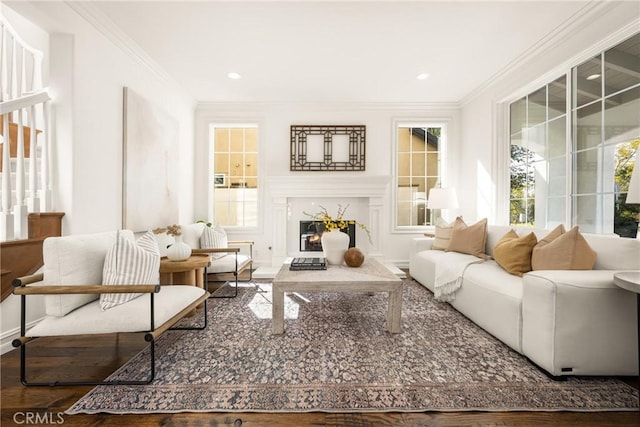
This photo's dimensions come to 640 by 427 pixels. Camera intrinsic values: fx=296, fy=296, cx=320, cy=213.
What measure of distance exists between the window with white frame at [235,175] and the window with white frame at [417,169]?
253cm

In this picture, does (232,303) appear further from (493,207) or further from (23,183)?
(493,207)

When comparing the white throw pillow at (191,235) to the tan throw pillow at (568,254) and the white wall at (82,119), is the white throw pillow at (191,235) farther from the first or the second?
the tan throw pillow at (568,254)

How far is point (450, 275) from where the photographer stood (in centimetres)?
290

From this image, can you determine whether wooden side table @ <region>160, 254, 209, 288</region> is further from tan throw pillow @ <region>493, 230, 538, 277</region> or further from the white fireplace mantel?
tan throw pillow @ <region>493, 230, 538, 277</region>

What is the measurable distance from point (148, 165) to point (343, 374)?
3.17m

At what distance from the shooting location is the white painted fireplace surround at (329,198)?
481 centimetres

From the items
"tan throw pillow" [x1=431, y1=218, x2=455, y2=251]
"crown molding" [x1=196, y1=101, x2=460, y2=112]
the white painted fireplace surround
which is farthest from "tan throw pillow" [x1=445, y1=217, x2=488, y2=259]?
"crown molding" [x1=196, y1=101, x2=460, y2=112]

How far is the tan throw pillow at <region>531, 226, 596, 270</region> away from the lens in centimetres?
200

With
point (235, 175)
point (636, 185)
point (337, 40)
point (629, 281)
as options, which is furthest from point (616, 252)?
point (235, 175)

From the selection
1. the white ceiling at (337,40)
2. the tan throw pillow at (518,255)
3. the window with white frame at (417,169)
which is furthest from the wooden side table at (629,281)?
the window with white frame at (417,169)

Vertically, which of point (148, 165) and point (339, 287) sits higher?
point (148, 165)

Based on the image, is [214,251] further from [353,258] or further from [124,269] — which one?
[353,258]

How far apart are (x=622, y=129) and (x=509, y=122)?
1.55 m

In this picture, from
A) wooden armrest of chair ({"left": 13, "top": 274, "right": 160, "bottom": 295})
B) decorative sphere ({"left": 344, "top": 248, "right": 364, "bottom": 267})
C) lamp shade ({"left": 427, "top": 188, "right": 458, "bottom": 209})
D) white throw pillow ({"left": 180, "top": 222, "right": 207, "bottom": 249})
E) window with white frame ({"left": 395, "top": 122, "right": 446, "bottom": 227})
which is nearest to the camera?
wooden armrest of chair ({"left": 13, "top": 274, "right": 160, "bottom": 295})
